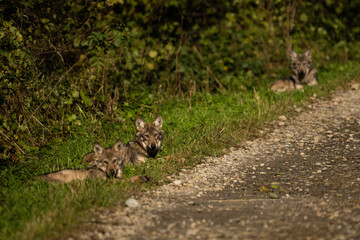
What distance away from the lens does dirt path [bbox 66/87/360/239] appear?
17.1 feet

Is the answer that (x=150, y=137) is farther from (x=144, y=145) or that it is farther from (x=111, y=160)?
(x=111, y=160)

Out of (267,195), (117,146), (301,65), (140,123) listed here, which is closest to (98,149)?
(117,146)

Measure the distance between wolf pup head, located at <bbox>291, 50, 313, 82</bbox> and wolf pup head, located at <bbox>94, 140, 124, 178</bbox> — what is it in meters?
7.34

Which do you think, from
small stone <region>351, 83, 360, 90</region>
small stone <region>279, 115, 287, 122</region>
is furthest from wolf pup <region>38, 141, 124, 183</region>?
small stone <region>351, 83, 360, 90</region>

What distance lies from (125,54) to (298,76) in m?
4.89

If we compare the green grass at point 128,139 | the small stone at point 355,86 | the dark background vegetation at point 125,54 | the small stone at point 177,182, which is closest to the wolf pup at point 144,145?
the green grass at point 128,139

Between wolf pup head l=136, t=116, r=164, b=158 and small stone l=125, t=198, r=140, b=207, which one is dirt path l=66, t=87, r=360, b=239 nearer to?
small stone l=125, t=198, r=140, b=207

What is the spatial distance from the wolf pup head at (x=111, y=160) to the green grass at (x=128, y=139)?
0.21m

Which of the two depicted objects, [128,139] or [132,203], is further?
[128,139]

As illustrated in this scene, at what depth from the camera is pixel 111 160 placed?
722 centimetres

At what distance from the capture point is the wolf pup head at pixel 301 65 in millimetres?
13297

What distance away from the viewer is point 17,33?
26.6ft

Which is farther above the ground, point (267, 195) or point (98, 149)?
point (98, 149)

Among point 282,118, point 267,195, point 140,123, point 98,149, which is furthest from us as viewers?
point 282,118
